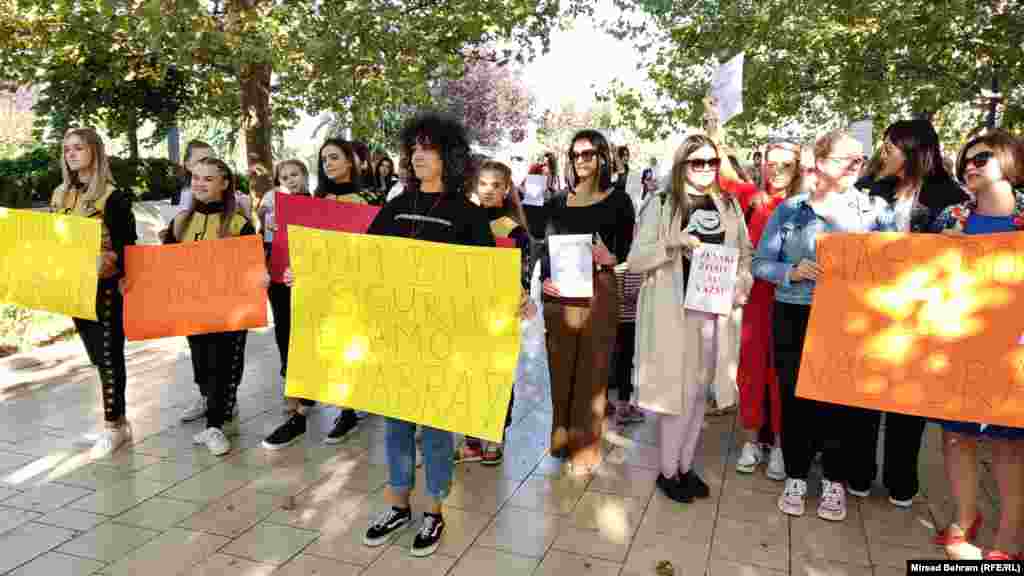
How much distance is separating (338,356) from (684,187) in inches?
76.4

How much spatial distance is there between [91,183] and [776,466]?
14.4 feet

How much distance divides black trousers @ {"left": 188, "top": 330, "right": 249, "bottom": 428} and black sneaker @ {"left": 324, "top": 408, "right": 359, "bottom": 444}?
0.69 metres

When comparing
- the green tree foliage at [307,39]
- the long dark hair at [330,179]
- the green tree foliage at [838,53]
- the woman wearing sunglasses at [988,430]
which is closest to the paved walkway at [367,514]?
the woman wearing sunglasses at [988,430]

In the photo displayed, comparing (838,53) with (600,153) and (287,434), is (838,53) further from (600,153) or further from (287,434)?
(287,434)

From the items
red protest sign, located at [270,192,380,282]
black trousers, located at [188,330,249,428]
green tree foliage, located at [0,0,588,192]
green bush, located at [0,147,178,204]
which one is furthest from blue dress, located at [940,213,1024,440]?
green bush, located at [0,147,178,204]

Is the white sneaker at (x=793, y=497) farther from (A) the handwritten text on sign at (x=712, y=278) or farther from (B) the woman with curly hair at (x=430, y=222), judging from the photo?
(B) the woman with curly hair at (x=430, y=222)

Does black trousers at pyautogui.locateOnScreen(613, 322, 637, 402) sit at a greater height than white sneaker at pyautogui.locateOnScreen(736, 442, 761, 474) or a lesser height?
greater

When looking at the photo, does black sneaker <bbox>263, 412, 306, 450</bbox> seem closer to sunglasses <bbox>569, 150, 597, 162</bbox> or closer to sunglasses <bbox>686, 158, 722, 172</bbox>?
sunglasses <bbox>569, 150, 597, 162</bbox>

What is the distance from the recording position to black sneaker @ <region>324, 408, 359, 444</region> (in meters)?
5.09

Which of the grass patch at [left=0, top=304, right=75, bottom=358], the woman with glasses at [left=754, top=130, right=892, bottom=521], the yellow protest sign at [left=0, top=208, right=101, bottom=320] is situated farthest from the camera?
the grass patch at [left=0, top=304, right=75, bottom=358]

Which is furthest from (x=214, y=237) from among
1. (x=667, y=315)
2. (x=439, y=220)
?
(x=667, y=315)

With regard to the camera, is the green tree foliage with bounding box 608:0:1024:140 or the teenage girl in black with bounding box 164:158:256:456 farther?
the green tree foliage with bounding box 608:0:1024:140

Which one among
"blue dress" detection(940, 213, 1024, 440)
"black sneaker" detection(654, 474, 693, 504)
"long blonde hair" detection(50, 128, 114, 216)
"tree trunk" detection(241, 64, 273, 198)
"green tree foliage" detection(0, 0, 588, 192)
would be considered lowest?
"black sneaker" detection(654, 474, 693, 504)

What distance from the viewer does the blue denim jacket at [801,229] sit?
381cm
